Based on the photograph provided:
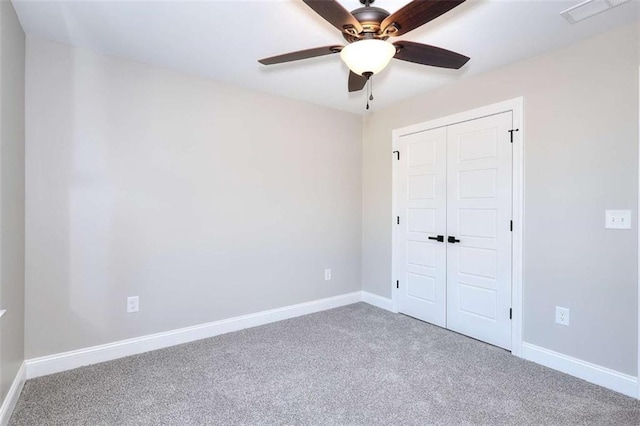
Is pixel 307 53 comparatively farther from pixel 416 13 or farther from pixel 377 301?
pixel 377 301

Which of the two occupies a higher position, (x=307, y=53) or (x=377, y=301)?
(x=307, y=53)

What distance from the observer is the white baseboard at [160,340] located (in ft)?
7.73

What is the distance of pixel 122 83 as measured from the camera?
2.64m

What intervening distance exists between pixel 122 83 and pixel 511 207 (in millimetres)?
3333

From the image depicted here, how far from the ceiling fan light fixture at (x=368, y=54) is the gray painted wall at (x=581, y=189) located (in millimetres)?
1646

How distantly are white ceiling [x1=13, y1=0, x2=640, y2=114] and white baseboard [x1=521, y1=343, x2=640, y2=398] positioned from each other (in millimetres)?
2295

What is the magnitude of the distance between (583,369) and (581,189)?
1276 mm

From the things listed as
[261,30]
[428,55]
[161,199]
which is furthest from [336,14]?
[161,199]

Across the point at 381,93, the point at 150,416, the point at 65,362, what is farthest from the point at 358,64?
the point at 65,362

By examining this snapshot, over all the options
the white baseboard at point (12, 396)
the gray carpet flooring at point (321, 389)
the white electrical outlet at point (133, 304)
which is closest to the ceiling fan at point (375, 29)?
the gray carpet flooring at point (321, 389)

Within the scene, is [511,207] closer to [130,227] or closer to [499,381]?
[499,381]

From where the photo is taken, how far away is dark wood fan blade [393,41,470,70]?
1.71 meters

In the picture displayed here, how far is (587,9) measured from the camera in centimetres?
194

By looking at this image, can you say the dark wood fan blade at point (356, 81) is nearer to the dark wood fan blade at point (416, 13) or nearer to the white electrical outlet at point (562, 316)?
the dark wood fan blade at point (416, 13)
